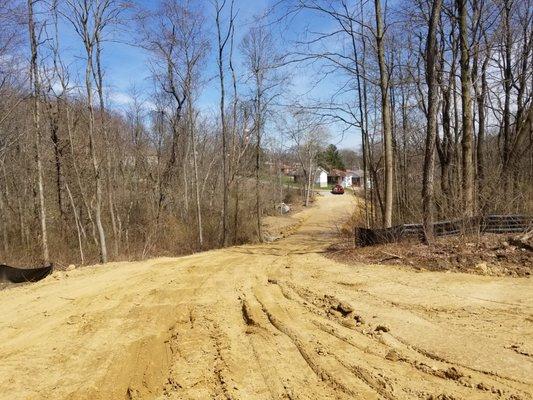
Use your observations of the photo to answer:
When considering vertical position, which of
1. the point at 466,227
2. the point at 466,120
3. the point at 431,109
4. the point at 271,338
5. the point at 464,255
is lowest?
the point at 271,338

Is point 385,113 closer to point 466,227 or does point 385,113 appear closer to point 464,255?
point 466,227

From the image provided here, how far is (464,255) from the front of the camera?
9.62 meters

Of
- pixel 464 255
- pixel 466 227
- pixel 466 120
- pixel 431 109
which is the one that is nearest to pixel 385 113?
pixel 431 109

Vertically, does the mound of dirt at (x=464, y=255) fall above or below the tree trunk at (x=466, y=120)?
below

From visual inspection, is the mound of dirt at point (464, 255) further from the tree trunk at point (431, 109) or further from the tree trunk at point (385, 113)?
the tree trunk at point (385, 113)

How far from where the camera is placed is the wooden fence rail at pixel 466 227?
10.9m

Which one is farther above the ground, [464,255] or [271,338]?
[464,255]

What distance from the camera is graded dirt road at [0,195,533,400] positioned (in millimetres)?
4094

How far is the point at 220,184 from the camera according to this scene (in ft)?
123

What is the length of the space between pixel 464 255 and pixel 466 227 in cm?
159

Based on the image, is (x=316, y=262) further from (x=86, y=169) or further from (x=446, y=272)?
(x=86, y=169)

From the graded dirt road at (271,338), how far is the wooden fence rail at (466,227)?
2.64 m

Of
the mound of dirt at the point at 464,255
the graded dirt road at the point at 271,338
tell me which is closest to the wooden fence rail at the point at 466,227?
the mound of dirt at the point at 464,255

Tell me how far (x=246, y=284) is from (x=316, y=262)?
3.00 metres
